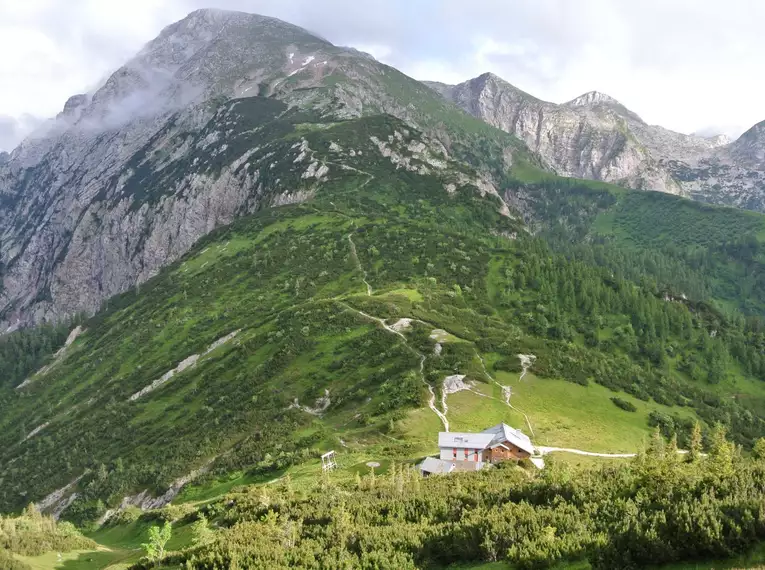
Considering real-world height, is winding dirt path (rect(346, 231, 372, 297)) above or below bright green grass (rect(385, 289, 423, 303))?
above

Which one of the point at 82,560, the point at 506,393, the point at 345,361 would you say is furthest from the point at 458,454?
the point at 345,361

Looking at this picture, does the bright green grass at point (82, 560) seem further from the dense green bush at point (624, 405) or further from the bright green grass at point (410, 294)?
the bright green grass at point (410, 294)

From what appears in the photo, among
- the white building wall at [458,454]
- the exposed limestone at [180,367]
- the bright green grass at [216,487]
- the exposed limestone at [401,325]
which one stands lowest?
the bright green grass at [216,487]

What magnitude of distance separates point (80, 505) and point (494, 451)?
6177cm

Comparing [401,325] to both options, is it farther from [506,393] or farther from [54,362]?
[54,362]

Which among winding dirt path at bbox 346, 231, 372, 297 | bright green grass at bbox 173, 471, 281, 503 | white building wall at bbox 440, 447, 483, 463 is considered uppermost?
winding dirt path at bbox 346, 231, 372, 297

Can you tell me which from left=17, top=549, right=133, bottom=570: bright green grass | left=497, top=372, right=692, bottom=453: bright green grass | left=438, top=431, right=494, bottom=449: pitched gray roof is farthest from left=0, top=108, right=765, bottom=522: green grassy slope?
left=17, top=549, right=133, bottom=570: bright green grass

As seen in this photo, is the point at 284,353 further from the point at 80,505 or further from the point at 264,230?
the point at 264,230

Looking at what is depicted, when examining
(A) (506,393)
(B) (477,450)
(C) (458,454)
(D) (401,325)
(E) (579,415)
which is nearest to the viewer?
(C) (458,454)

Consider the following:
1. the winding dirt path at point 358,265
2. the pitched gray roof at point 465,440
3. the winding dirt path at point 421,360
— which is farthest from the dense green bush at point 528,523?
the winding dirt path at point 358,265

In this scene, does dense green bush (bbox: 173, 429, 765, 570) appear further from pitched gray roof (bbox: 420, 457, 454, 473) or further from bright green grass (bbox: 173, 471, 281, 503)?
bright green grass (bbox: 173, 471, 281, 503)

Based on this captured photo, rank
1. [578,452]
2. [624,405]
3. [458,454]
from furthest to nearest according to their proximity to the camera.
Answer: [624,405] → [578,452] → [458,454]

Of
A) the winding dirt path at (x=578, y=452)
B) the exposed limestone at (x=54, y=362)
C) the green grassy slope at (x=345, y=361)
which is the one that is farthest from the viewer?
the exposed limestone at (x=54, y=362)

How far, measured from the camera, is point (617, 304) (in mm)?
144625
